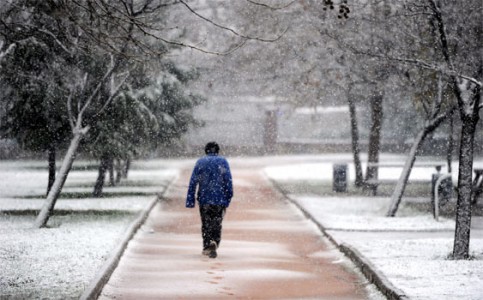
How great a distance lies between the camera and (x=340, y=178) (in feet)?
97.8

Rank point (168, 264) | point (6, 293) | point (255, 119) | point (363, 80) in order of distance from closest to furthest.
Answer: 1. point (6, 293)
2. point (168, 264)
3. point (363, 80)
4. point (255, 119)

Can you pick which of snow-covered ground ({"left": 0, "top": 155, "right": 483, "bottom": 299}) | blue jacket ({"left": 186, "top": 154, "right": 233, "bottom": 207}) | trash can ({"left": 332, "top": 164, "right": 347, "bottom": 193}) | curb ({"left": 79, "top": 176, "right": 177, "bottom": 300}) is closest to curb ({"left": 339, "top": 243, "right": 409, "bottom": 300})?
snow-covered ground ({"left": 0, "top": 155, "right": 483, "bottom": 299})

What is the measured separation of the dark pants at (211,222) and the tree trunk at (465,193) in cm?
357

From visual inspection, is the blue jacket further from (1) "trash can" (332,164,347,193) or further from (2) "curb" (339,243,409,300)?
(1) "trash can" (332,164,347,193)

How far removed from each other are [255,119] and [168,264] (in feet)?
200

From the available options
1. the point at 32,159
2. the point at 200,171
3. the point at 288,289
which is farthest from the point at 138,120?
the point at 32,159

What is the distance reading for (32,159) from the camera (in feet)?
209

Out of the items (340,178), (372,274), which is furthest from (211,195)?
(340,178)

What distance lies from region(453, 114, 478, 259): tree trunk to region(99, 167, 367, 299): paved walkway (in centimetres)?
176

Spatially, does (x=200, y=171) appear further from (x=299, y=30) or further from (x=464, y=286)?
(x=299, y=30)

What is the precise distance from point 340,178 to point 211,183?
16.4m

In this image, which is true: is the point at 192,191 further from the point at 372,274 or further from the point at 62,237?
the point at 372,274

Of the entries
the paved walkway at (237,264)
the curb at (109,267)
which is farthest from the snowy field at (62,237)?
the paved walkway at (237,264)

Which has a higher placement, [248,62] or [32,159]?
[248,62]
